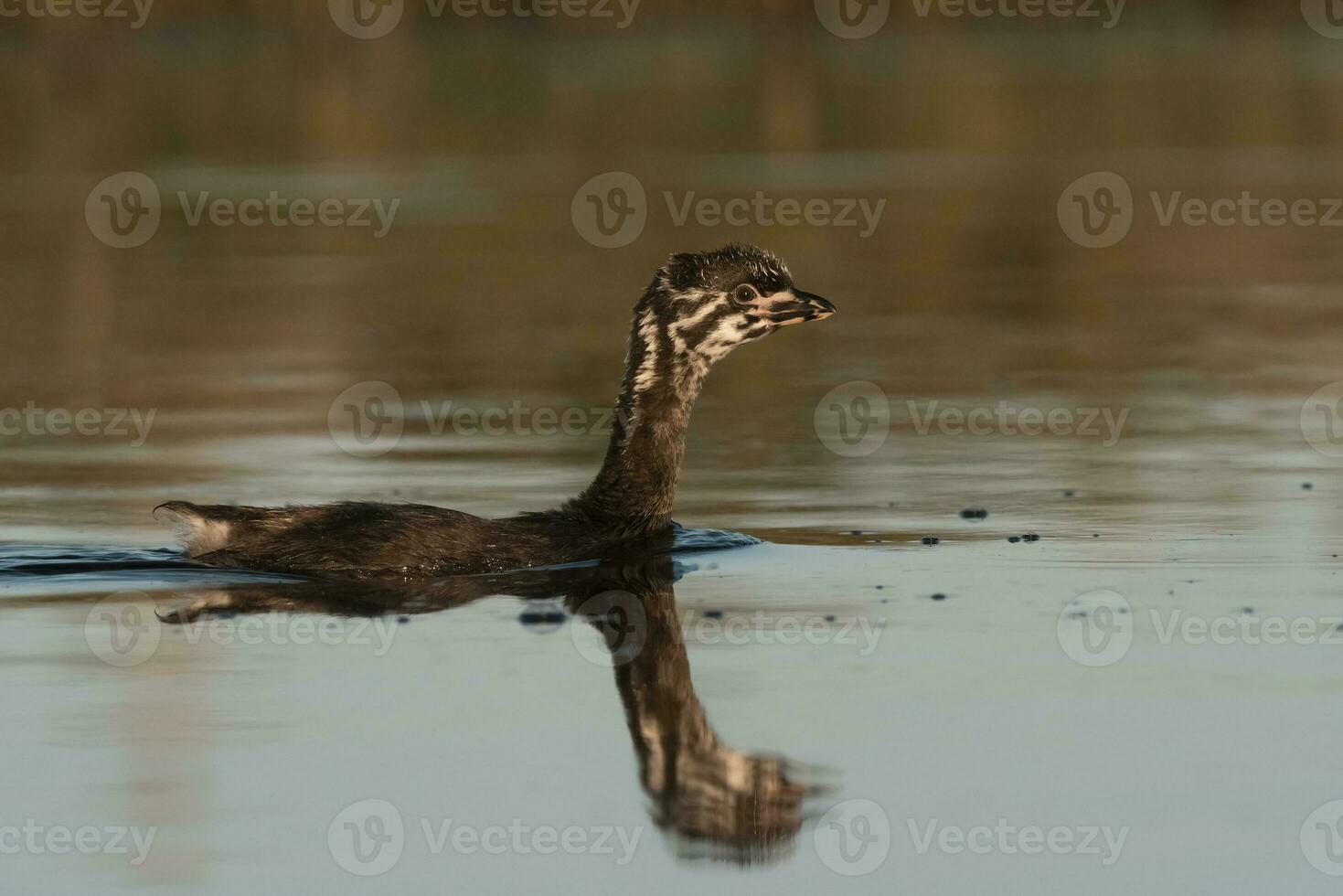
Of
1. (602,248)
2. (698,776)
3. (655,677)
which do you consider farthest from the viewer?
(602,248)

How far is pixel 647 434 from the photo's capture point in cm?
1453

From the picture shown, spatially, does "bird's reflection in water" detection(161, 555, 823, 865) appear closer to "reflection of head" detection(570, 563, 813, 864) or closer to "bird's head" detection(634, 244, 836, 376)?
"reflection of head" detection(570, 563, 813, 864)

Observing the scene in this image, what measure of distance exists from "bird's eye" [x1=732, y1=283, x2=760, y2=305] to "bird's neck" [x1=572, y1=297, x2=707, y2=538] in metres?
0.45

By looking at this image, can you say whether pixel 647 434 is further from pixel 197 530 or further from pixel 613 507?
pixel 197 530

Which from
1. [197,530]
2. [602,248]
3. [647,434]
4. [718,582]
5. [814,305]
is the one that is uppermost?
[602,248]

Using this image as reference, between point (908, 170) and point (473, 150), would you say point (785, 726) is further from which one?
point (473, 150)

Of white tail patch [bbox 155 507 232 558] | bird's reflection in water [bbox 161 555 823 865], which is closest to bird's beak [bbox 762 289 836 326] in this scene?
bird's reflection in water [bbox 161 555 823 865]

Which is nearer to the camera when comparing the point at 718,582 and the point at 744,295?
the point at 718,582

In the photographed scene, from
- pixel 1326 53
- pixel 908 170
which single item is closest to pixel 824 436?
pixel 908 170

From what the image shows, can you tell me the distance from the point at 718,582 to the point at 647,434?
139 cm

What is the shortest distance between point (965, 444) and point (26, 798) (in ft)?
33.3

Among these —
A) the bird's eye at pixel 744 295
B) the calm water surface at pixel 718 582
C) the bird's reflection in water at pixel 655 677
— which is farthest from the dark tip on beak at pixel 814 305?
the bird's reflection in water at pixel 655 677

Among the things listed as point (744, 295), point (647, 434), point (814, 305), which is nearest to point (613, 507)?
point (647, 434)

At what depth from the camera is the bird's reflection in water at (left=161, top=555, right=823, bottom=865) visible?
9.05m
